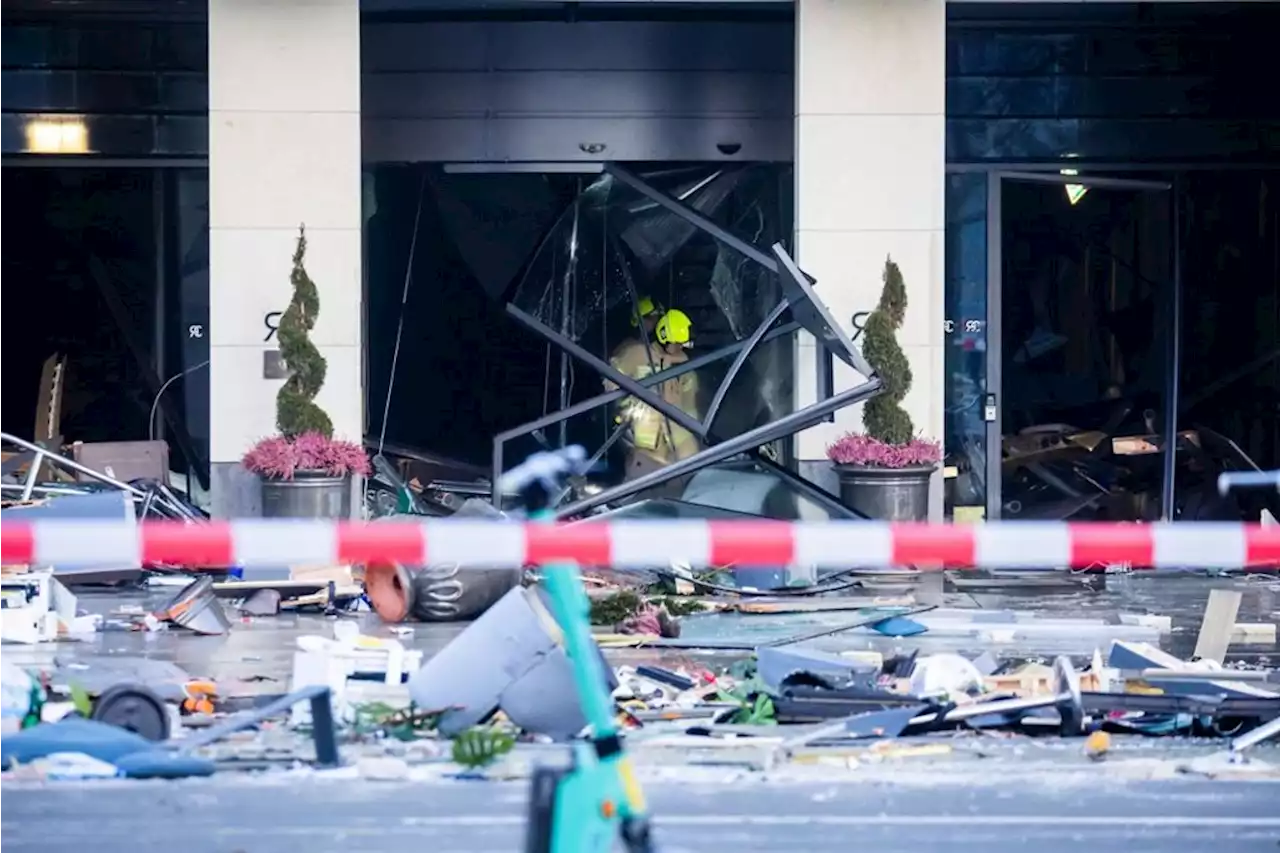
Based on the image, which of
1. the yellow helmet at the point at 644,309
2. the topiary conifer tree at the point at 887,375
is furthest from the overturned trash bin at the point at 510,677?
the yellow helmet at the point at 644,309

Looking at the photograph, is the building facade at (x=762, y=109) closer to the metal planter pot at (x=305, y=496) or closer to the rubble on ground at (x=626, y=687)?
the metal planter pot at (x=305, y=496)

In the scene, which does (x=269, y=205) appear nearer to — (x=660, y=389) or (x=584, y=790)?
(x=660, y=389)

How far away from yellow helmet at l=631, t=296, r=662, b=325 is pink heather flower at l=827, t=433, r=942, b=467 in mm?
3133

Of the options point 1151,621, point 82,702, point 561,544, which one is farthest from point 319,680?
point 1151,621

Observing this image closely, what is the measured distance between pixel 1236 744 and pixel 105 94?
12.0m

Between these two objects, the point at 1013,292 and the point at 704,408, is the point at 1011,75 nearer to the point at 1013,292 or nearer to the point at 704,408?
the point at 1013,292

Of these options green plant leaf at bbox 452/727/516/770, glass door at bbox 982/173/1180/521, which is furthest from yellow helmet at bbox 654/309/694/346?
green plant leaf at bbox 452/727/516/770

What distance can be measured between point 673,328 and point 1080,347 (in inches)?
141

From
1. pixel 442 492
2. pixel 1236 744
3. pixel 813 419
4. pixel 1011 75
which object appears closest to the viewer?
pixel 1236 744

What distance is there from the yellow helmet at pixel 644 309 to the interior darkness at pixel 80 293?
4.29m

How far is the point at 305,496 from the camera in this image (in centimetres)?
1301

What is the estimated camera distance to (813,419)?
40.7 ft

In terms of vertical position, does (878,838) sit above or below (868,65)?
below

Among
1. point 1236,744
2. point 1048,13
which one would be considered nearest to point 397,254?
point 1048,13
